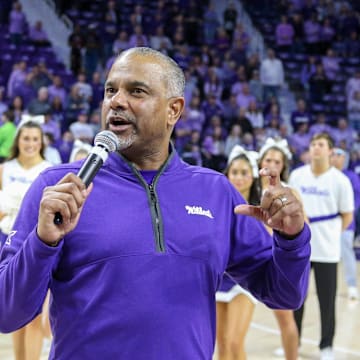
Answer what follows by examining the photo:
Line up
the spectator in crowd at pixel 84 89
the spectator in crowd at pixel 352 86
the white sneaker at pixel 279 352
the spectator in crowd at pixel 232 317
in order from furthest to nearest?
the spectator in crowd at pixel 352 86 → the spectator in crowd at pixel 84 89 → the white sneaker at pixel 279 352 → the spectator in crowd at pixel 232 317

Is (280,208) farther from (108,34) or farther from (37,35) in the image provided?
(108,34)

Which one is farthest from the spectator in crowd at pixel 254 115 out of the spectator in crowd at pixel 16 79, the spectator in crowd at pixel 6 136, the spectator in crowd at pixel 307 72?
the spectator in crowd at pixel 6 136

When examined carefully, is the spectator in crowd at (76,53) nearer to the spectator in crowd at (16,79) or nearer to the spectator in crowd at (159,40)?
the spectator in crowd at (159,40)

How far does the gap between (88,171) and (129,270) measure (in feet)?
1.21

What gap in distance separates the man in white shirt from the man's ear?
366 centimetres

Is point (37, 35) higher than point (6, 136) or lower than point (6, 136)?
higher

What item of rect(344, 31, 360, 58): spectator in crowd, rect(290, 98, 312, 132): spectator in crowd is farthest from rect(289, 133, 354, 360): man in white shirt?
rect(344, 31, 360, 58): spectator in crowd

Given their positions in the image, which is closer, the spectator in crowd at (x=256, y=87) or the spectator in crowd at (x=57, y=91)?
the spectator in crowd at (x=57, y=91)

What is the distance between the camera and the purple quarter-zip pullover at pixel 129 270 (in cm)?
189

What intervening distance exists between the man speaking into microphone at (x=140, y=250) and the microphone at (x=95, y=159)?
10cm

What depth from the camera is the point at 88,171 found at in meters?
1.67

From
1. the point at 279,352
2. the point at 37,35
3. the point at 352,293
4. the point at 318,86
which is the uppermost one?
the point at 37,35

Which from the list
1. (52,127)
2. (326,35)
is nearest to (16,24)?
(52,127)

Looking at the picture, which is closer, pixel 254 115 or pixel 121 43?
pixel 254 115
